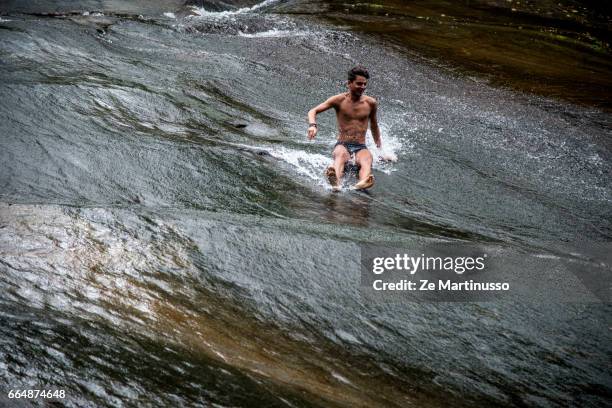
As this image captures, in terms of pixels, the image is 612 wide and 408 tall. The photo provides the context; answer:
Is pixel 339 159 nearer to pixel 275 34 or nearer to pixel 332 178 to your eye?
pixel 332 178

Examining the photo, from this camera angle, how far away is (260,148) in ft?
23.5

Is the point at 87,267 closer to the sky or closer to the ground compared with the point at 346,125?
closer to the ground

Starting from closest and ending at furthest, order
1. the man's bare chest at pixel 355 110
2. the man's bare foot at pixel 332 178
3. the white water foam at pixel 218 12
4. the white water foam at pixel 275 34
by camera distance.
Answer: the man's bare foot at pixel 332 178 → the man's bare chest at pixel 355 110 → the white water foam at pixel 275 34 → the white water foam at pixel 218 12

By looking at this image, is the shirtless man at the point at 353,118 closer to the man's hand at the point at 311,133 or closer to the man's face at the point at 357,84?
the man's face at the point at 357,84

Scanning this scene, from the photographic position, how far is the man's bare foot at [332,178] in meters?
6.31

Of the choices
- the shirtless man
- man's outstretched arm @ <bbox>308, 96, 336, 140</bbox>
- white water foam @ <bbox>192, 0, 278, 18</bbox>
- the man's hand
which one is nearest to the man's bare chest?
the shirtless man

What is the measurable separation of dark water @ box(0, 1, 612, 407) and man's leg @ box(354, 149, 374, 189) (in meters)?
0.15

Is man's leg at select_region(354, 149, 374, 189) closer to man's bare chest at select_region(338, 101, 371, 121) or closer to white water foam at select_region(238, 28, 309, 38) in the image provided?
man's bare chest at select_region(338, 101, 371, 121)

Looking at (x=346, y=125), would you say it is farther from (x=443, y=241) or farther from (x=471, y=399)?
(x=471, y=399)

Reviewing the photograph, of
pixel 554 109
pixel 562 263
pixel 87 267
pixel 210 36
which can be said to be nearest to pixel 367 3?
pixel 210 36

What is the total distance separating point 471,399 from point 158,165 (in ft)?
13.7

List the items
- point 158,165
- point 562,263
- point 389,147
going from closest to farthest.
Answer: point 562,263 → point 158,165 → point 389,147

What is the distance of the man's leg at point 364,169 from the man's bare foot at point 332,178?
0.23 metres

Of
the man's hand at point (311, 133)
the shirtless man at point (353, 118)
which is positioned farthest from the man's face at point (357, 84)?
the man's hand at point (311, 133)
